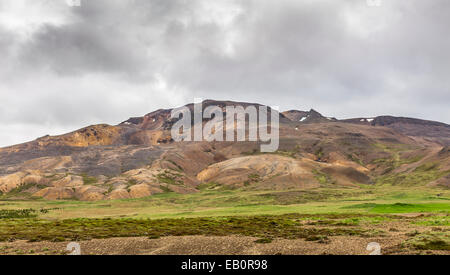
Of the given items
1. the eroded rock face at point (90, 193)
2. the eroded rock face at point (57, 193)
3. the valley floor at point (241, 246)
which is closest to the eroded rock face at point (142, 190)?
the eroded rock face at point (90, 193)

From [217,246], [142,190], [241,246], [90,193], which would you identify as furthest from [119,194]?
[241,246]

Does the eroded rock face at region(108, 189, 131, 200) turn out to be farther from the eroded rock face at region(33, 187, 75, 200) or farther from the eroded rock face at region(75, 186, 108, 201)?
the eroded rock face at region(33, 187, 75, 200)

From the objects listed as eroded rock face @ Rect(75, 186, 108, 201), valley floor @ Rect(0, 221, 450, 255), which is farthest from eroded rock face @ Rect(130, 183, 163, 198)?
valley floor @ Rect(0, 221, 450, 255)

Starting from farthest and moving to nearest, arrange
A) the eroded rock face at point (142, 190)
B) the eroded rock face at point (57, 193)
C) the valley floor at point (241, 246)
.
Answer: the eroded rock face at point (57, 193)
the eroded rock face at point (142, 190)
the valley floor at point (241, 246)

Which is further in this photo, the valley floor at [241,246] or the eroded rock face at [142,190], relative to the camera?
the eroded rock face at [142,190]

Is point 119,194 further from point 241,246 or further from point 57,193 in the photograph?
point 241,246

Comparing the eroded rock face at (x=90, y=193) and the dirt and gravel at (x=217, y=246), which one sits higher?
the dirt and gravel at (x=217, y=246)

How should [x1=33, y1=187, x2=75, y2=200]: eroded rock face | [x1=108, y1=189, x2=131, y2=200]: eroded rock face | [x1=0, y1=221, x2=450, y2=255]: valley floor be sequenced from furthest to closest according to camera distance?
1. [x1=33, y1=187, x2=75, y2=200]: eroded rock face
2. [x1=108, y1=189, x2=131, y2=200]: eroded rock face
3. [x1=0, y1=221, x2=450, y2=255]: valley floor

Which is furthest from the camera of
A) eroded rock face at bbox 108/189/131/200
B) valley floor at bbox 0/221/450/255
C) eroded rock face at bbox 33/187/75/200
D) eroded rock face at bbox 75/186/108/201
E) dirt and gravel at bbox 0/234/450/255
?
eroded rock face at bbox 33/187/75/200

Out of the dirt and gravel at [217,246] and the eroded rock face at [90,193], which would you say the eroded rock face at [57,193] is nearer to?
the eroded rock face at [90,193]
